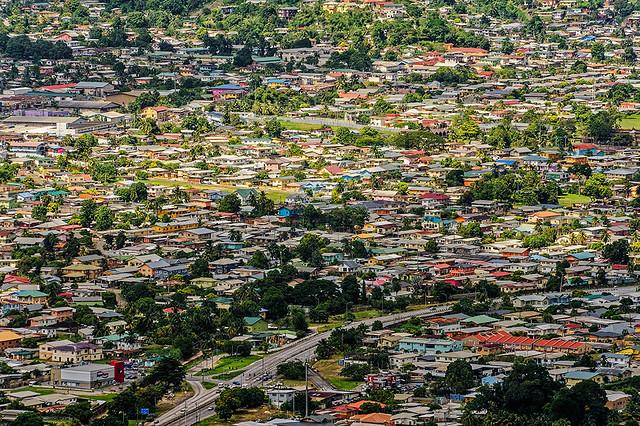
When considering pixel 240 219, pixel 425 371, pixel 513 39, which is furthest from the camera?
pixel 513 39

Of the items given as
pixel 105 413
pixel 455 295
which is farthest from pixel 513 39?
pixel 105 413

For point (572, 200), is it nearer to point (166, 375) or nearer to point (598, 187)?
point (598, 187)

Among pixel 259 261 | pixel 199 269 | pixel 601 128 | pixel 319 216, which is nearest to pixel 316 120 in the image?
pixel 601 128

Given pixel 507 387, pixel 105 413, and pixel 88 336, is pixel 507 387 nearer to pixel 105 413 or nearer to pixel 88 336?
pixel 105 413

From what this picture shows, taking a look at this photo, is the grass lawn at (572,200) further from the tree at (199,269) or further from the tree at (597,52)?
the tree at (597,52)

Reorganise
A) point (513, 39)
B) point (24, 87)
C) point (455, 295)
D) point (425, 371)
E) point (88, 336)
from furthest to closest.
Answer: point (513, 39), point (24, 87), point (455, 295), point (88, 336), point (425, 371)

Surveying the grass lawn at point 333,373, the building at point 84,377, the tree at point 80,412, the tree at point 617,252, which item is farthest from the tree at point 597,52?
the tree at point 80,412
